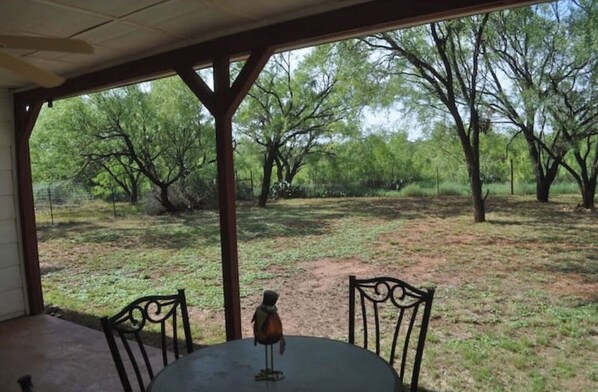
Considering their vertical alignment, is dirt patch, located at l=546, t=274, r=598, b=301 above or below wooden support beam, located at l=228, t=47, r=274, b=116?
below

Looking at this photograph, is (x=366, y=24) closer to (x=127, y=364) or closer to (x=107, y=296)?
(x=127, y=364)

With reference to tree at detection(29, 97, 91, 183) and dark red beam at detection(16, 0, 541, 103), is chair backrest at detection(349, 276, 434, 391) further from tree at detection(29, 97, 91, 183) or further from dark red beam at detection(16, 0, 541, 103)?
tree at detection(29, 97, 91, 183)

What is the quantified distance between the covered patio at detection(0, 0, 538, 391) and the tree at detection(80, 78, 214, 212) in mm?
5517

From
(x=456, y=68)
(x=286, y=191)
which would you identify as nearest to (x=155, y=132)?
(x=286, y=191)

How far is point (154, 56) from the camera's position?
2.68 m

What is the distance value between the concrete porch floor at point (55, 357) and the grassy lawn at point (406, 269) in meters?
0.67

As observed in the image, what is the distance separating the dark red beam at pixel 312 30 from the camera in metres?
1.74

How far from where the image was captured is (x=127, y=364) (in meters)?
2.79

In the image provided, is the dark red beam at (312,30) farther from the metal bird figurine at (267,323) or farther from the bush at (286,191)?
the bush at (286,191)

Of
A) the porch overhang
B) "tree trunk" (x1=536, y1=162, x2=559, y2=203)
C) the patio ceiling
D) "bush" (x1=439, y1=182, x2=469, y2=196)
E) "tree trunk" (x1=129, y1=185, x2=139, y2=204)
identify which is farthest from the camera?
"tree trunk" (x1=129, y1=185, x2=139, y2=204)

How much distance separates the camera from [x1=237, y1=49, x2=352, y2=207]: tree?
9281mm

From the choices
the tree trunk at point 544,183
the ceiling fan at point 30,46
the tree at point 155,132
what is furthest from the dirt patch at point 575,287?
the tree at point 155,132

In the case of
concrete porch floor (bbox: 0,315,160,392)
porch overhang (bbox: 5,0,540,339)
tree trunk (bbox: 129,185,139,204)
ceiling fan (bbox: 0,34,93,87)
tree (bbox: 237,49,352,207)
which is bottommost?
concrete porch floor (bbox: 0,315,160,392)

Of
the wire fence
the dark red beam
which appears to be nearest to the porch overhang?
the dark red beam
